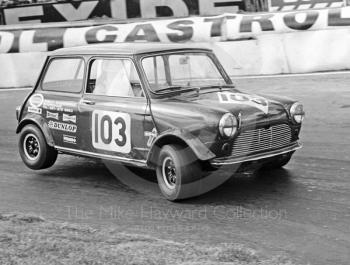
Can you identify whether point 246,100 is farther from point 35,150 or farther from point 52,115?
point 35,150

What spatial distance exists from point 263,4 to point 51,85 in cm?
1062

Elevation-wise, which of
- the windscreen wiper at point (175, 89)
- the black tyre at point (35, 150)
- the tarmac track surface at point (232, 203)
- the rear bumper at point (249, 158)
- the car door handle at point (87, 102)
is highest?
the windscreen wiper at point (175, 89)

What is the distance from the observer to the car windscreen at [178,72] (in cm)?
608

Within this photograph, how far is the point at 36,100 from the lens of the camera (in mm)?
7008

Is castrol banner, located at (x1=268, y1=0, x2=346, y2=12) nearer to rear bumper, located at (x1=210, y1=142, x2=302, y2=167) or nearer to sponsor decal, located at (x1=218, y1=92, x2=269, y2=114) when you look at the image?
sponsor decal, located at (x1=218, y1=92, x2=269, y2=114)

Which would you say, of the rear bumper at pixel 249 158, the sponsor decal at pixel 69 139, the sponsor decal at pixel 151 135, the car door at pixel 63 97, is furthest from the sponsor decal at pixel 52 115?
the rear bumper at pixel 249 158

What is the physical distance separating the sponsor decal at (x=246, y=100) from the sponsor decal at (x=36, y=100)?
7.01 feet

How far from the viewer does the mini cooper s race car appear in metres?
5.47

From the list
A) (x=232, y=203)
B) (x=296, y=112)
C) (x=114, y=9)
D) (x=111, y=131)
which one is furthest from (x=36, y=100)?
(x=114, y=9)

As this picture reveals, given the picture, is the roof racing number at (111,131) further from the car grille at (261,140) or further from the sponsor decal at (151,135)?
the car grille at (261,140)

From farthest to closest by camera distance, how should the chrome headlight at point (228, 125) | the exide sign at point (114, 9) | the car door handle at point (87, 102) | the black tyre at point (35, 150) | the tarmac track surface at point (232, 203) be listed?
the exide sign at point (114, 9) → the black tyre at point (35, 150) → the car door handle at point (87, 102) → the chrome headlight at point (228, 125) → the tarmac track surface at point (232, 203)

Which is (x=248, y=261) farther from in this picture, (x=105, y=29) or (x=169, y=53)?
(x=105, y=29)

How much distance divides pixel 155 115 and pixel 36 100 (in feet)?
6.12

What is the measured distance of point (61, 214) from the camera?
5457 millimetres
